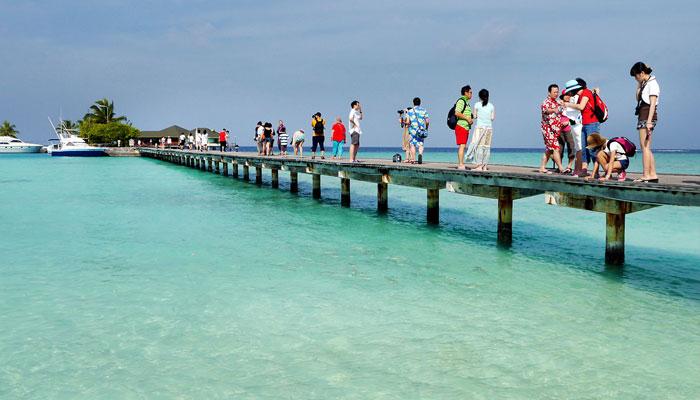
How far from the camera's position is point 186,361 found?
536 cm

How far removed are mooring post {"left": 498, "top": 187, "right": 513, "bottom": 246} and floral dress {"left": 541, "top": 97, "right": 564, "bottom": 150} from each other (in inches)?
41.9

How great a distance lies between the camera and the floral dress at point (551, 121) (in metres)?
9.89

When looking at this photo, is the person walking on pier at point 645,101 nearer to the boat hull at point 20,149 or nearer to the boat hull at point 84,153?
the boat hull at point 84,153

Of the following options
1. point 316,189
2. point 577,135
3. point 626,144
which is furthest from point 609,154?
point 316,189

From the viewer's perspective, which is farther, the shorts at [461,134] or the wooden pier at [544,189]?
the shorts at [461,134]

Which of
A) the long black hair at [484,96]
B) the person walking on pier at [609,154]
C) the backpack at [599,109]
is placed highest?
the long black hair at [484,96]

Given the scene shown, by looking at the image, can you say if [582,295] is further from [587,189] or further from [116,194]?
[116,194]

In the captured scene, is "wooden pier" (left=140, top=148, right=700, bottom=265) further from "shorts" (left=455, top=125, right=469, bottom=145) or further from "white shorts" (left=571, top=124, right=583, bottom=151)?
"white shorts" (left=571, top=124, right=583, bottom=151)

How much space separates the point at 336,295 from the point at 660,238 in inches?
354

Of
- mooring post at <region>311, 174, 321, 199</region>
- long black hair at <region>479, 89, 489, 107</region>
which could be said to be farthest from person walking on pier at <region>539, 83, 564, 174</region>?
mooring post at <region>311, 174, 321, 199</region>

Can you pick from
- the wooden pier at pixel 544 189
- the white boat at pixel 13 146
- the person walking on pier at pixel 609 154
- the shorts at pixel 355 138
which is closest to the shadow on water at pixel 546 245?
the wooden pier at pixel 544 189

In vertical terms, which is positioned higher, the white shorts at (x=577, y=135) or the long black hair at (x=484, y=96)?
the long black hair at (x=484, y=96)

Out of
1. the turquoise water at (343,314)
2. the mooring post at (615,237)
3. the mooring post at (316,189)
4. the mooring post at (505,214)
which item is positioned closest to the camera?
the turquoise water at (343,314)

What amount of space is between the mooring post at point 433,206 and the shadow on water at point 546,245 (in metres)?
0.23
